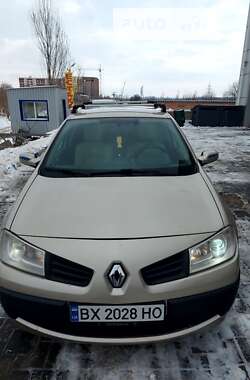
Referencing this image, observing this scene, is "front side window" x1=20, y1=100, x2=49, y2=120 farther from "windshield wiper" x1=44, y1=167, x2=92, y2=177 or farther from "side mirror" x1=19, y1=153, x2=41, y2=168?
"windshield wiper" x1=44, y1=167, x2=92, y2=177

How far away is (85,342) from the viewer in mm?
1798

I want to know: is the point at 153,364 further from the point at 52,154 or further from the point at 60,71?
the point at 60,71

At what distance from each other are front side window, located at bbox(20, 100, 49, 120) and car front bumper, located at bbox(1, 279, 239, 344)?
21.5 metres

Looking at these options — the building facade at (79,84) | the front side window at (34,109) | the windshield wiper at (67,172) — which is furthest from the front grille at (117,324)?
the building facade at (79,84)

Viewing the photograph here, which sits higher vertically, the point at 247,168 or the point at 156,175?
the point at 156,175

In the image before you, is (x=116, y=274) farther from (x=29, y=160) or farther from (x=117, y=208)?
(x=29, y=160)

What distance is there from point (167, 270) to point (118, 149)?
1466 millimetres

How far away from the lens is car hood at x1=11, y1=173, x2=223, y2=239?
1922 millimetres

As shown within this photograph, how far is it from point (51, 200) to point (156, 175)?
0.88 meters

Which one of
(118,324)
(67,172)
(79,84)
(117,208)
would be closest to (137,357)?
(118,324)

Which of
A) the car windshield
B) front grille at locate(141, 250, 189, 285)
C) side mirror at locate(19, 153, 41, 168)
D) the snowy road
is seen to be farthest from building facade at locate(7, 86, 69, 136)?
front grille at locate(141, 250, 189, 285)

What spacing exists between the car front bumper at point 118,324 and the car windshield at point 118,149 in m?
1.11

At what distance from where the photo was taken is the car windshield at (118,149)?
271 cm

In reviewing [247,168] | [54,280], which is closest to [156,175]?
[54,280]
